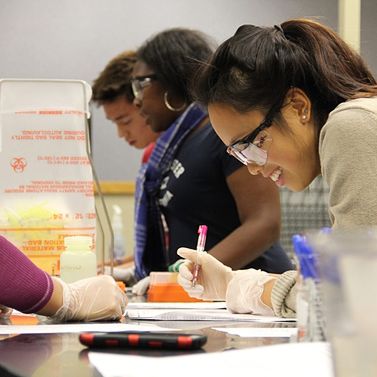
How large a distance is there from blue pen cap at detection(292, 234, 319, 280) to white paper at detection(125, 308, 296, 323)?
2.07ft

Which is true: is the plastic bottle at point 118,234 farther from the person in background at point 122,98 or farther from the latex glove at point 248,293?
the latex glove at point 248,293

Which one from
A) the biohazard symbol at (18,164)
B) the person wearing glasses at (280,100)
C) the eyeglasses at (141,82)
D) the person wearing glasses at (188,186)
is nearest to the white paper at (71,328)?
the person wearing glasses at (280,100)

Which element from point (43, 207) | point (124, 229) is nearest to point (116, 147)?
point (124, 229)

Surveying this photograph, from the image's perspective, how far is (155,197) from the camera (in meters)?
2.76

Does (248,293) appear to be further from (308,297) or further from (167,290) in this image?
(308,297)

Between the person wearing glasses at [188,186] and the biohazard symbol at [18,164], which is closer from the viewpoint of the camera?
the biohazard symbol at [18,164]

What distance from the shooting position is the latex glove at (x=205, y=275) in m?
1.82

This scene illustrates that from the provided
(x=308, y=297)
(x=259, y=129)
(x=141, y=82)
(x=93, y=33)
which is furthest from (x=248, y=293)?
(x=93, y=33)

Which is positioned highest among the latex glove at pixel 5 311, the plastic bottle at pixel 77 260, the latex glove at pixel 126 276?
the latex glove at pixel 5 311

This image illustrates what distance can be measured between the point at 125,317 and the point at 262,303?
27cm

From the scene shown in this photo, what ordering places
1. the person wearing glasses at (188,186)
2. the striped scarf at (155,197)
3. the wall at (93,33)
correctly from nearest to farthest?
the person wearing glasses at (188,186)
the striped scarf at (155,197)
the wall at (93,33)

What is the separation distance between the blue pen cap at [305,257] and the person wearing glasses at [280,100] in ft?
2.04

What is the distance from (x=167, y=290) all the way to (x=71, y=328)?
33.0 inches

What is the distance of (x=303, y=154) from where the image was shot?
1595mm
